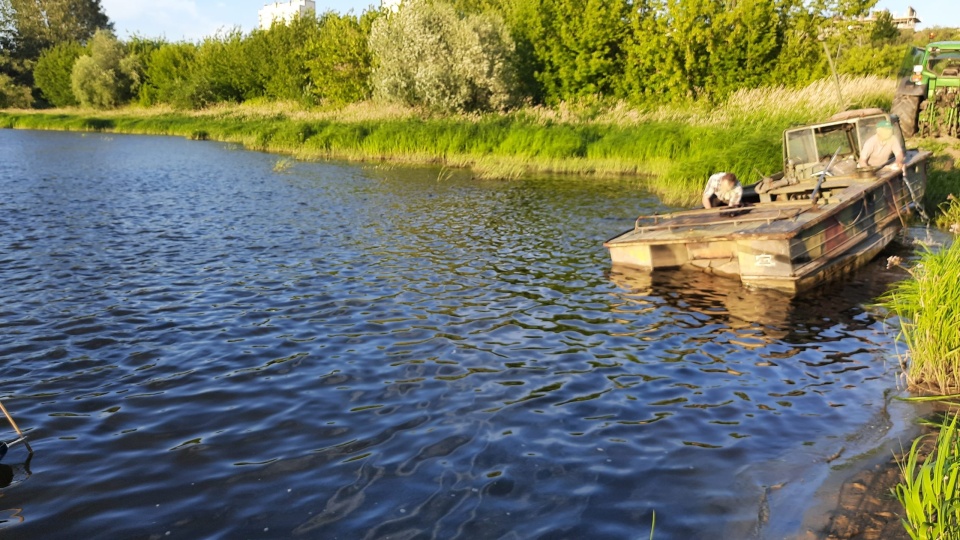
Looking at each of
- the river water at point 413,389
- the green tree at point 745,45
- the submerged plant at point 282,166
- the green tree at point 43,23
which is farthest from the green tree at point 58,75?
the river water at point 413,389

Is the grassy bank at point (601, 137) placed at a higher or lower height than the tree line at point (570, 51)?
lower

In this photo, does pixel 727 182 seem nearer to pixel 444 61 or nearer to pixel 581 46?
pixel 444 61

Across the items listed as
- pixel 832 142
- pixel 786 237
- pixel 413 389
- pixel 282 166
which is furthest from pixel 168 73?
pixel 413 389

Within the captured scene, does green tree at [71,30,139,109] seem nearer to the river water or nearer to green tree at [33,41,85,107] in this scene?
green tree at [33,41,85,107]

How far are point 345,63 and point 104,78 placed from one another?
33145 mm

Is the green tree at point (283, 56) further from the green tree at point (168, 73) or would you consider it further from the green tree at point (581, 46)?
the green tree at point (581, 46)

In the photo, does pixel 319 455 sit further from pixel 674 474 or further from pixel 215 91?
pixel 215 91

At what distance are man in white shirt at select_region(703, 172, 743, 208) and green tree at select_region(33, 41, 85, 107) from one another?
74649 mm

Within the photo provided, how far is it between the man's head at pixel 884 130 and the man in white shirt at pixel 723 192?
9.75 ft

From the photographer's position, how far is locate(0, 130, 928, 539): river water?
5.74 metres

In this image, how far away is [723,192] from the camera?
1391cm

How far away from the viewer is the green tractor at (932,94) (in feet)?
68.9

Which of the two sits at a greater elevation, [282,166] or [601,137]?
[601,137]

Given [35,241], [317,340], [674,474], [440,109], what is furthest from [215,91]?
[674,474]
